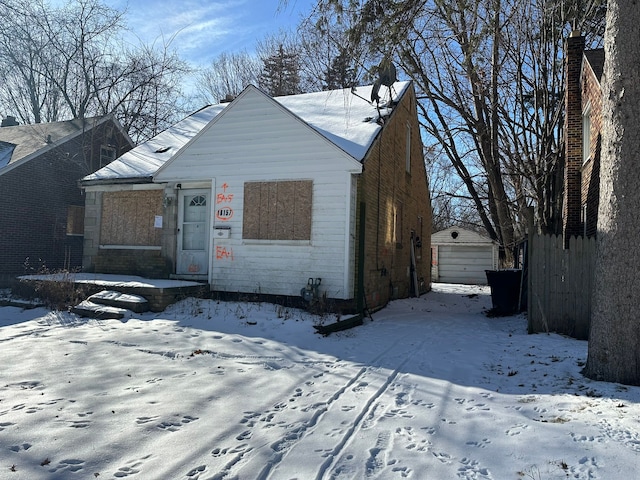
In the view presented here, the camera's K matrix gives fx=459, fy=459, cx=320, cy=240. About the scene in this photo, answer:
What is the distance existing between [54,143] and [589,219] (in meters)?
19.9

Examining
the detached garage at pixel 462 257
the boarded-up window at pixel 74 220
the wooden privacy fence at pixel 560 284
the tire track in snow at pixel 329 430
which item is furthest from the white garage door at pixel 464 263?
the tire track in snow at pixel 329 430

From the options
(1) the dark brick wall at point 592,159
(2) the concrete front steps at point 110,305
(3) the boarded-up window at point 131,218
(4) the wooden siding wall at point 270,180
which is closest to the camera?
(2) the concrete front steps at point 110,305

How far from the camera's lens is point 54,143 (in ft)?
63.9

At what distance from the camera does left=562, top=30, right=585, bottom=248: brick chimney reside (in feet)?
38.3

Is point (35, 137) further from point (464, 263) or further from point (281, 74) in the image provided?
point (464, 263)

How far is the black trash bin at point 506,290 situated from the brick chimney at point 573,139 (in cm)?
156

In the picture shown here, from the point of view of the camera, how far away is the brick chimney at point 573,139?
11.7m

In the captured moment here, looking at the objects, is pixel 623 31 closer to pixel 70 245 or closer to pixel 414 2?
pixel 414 2

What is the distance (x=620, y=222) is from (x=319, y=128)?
7.61 m

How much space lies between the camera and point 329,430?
4.04m

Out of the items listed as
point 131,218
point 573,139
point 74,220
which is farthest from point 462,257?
point 74,220

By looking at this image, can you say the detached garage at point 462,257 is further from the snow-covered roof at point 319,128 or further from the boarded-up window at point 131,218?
the boarded-up window at point 131,218

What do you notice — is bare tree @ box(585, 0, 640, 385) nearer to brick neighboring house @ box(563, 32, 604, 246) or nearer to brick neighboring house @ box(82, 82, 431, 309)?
brick neighboring house @ box(82, 82, 431, 309)

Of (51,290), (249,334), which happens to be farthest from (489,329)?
(51,290)
